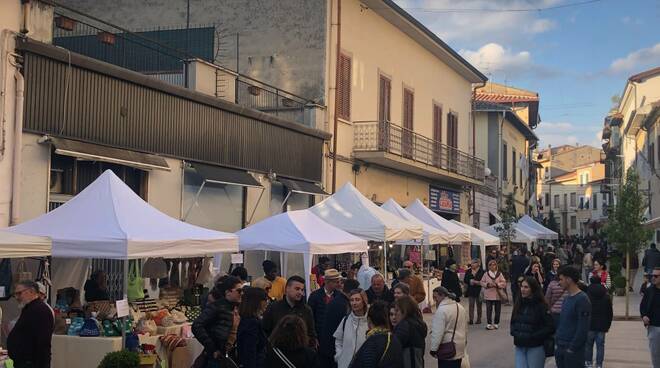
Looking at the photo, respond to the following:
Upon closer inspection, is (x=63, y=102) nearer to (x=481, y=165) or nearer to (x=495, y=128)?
(x=481, y=165)

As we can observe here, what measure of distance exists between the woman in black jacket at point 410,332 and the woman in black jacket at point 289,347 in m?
Result: 1.09

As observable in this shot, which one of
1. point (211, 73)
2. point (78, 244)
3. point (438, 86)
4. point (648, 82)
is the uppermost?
point (648, 82)

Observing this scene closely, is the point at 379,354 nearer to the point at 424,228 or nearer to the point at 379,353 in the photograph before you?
the point at 379,353

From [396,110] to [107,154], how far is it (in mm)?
14729

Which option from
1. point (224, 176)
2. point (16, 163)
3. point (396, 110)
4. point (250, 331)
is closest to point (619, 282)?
point (396, 110)

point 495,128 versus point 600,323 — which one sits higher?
point 495,128

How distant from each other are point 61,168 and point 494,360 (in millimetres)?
7732

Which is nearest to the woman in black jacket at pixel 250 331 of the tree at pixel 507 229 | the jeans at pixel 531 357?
the jeans at pixel 531 357

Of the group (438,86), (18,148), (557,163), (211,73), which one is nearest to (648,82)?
(438,86)

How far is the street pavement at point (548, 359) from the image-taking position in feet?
40.4

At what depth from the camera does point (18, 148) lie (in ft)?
38.9

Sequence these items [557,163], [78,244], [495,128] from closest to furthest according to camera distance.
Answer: [78,244]
[495,128]
[557,163]

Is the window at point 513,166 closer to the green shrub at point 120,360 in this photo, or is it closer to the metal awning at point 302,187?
the metal awning at point 302,187

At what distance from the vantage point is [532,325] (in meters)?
8.42
